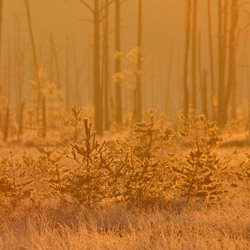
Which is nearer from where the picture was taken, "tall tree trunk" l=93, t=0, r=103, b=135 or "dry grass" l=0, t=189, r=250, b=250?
"dry grass" l=0, t=189, r=250, b=250

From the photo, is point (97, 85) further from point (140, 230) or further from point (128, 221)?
point (140, 230)

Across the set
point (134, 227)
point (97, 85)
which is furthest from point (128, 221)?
point (97, 85)

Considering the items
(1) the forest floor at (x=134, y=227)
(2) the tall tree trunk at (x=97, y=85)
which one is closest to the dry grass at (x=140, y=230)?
(1) the forest floor at (x=134, y=227)

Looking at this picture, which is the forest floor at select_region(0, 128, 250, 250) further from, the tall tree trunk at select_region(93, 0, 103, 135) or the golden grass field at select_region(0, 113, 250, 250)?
the tall tree trunk at select_region(93, 0, 103, 135)

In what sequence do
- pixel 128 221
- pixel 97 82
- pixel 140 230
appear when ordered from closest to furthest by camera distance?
pixel 140 230 < pixel 128 221 < pixel 97 82

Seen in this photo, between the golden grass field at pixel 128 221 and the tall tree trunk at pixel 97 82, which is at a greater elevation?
the tall tree trunk at pixel 97 82

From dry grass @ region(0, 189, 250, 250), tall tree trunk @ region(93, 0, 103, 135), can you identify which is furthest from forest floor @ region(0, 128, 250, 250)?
tall tree trunk @ region(93, 0, 103, 135)

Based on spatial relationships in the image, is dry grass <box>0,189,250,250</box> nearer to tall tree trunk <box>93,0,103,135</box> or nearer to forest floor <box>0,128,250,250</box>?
forest floor <box>0,128,250,250</box>

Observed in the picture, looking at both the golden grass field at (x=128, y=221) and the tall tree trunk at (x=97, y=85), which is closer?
the golden grass field at (x=128, y=221)

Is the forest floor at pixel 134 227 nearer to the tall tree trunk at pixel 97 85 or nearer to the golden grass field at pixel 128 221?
the golden grass field at pixel 128 221

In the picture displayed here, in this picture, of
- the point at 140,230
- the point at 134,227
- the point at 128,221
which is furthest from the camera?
the point at 134,227

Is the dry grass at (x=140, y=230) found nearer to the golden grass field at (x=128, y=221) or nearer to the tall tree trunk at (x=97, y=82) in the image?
the golden grass field at (x=128, y=221)

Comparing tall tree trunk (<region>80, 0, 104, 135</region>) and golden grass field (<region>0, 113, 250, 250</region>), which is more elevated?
tall tree trunk (<region>80, 0, 104, 135</region>)

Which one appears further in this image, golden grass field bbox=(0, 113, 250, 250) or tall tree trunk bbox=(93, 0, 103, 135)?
tall tree trunk bbox=(93, 0, 103, 135)
